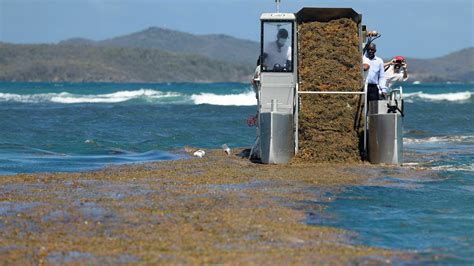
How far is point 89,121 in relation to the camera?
32500 millimetres

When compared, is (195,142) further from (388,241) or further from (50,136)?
(388,241)

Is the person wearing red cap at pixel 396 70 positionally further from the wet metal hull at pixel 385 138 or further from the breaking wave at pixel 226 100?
the breaking wave at pixel 226 100

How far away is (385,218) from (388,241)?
4.28 ft

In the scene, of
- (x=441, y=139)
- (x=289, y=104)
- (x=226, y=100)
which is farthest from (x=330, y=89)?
(x=226, y=100)

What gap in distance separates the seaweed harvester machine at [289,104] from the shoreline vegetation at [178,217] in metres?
0.87

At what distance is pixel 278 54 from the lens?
1648 centimetres

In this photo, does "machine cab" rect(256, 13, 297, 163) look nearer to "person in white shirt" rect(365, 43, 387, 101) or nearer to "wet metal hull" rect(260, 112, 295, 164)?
"wet metal hull" rect(260, 112, 295, 164)

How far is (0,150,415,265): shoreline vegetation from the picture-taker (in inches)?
340

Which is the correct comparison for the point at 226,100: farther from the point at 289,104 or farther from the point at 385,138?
the point at 385,138

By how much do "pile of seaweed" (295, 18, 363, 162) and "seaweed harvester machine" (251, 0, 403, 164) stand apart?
114mm

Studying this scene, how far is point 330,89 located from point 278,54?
43.5 inches

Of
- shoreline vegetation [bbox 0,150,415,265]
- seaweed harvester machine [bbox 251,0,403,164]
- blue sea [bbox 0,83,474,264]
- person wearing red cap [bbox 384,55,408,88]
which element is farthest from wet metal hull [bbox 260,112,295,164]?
person wearing red cap [bbox 384,55,408,88]

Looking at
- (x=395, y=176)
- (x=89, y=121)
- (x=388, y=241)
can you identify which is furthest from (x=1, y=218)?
(x=89, y=121)

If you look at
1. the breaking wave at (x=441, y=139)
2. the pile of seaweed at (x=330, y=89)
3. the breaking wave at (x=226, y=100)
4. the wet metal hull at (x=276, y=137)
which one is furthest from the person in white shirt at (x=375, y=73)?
the breaking wave at (x=226, y=100)
